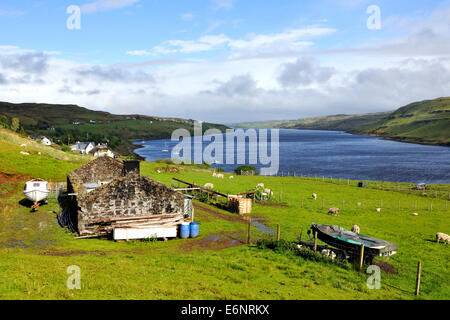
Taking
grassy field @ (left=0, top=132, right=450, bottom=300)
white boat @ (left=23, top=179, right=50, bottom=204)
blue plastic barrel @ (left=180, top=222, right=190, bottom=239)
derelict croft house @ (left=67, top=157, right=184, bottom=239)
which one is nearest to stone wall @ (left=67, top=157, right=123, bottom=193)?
white boat @ (left=23, top=179, right=50, bottom=204)

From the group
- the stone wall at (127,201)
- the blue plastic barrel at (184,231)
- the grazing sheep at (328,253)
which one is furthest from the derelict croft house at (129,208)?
the grazing sheep at (328,253)

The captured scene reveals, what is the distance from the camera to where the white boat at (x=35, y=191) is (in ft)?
111

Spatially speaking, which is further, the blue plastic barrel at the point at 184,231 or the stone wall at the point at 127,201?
the blue plastic barrel at the point at 184,231

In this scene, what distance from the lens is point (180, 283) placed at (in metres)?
15.8

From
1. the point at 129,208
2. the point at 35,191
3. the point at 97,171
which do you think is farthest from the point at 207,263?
the point at 97,171

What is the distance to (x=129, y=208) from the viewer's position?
2717 cm

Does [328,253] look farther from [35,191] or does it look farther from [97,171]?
[35,191]

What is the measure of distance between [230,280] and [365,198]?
44.8m

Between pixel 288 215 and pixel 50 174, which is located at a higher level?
pixel 50 174

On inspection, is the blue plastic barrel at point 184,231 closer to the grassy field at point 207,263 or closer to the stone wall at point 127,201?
the grassy field at point 207,263

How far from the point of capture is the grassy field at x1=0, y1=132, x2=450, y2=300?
48.7 feet

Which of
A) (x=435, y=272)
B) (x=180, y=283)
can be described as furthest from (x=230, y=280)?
(x=435, y=272)

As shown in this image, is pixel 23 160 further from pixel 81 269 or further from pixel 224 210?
pixel 81 269

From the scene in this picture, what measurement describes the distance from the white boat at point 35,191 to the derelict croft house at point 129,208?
773cm
